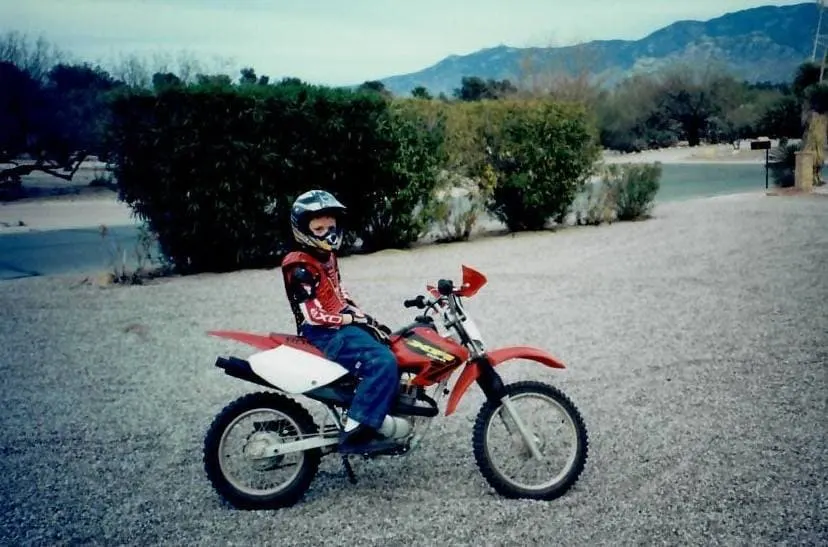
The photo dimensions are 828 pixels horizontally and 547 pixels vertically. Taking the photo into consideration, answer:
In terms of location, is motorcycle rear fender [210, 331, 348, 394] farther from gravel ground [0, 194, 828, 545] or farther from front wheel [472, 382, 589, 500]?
front wheel [472, 382, 589, 500]

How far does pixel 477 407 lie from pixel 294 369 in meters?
1.91

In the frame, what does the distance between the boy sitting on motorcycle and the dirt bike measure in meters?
0.08

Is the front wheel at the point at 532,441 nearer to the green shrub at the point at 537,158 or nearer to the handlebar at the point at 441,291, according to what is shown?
the handlebar at the point at 441,291

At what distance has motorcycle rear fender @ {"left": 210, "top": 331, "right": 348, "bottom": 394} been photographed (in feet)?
12.5

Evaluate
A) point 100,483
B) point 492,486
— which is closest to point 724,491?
point 492,486

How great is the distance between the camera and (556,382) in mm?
5832

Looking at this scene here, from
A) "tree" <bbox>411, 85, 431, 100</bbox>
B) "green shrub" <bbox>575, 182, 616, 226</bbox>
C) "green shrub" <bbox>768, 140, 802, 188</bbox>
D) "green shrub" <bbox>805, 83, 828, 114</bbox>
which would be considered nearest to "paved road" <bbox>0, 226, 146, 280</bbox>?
"tree" <bbox>411, 85, 431, 100</bbox>

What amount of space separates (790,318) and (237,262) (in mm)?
7315

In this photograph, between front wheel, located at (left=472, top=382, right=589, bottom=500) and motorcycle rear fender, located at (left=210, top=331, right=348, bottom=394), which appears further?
front wheel, located at (left=472, top=382, right=589, bottom=500)

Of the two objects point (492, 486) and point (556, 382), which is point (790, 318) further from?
point (492, 486)

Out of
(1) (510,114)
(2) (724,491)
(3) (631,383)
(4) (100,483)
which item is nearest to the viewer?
(2) (724,491)

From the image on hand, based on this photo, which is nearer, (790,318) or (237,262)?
(790,318)

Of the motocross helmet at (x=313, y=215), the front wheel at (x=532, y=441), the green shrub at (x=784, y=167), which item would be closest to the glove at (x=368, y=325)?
the motocross helmet at (x=313, y=215)

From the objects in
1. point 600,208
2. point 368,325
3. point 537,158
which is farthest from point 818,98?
point 368,325
